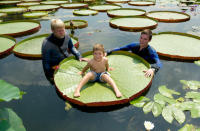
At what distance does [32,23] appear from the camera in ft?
21.1

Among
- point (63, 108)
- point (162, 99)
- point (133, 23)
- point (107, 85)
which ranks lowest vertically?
point (63, 108)

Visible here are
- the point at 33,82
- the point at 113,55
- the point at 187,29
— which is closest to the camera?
the point at 33,82

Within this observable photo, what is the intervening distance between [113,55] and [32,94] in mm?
2033

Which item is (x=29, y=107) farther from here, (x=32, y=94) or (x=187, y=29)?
(x=187, y=29)

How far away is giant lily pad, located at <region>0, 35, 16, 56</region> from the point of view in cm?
405

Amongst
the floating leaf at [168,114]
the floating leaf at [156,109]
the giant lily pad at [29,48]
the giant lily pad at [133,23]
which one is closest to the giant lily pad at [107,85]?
the floating leaf at [156,109]

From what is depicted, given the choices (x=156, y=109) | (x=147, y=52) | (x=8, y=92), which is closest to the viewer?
(x=8, y=92)

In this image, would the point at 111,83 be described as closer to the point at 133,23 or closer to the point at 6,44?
the point at 6,44

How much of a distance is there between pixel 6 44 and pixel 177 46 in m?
5.08

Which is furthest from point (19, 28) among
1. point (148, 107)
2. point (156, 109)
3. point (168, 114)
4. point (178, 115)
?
point (178, 115)

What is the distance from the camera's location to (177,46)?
4.08m

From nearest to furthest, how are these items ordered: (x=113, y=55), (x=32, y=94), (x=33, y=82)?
1. (x=32, y=94)
2. (x=33, y=82)
3. (x=113, y=55)

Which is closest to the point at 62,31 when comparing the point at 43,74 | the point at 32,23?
the point at 43,74

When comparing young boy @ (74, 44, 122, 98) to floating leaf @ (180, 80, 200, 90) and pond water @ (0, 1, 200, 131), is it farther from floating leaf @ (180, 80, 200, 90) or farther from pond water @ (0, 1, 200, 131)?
floating leaf @ (180, 80, 200, 90)
